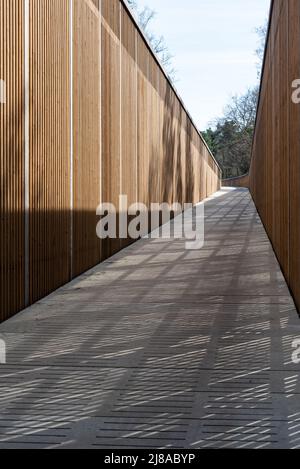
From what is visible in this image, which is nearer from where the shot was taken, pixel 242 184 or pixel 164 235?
pixel 164 235

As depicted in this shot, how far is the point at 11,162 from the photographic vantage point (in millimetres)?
6680

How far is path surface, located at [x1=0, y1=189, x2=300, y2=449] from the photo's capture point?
368 centimetres

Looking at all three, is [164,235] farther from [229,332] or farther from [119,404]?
[119,404]

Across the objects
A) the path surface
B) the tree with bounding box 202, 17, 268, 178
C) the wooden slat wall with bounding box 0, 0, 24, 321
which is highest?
the tree with bounding box 202, 17, 268, 178

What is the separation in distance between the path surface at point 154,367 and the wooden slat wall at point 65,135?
24.1 inches

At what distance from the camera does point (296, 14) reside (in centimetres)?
694

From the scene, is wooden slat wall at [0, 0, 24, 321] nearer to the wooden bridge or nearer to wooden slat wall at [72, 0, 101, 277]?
the wooden bridge

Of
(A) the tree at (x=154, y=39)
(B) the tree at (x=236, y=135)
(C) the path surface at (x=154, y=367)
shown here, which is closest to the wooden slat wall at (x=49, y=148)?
(C) the path surface at (x=154, y=367)

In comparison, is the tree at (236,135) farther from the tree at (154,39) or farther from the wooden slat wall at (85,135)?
the wooden slat wall at (85,135)

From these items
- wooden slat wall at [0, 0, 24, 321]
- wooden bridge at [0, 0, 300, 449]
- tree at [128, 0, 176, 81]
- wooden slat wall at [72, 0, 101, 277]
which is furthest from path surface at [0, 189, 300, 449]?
tree at [128, 0, 176, 81]

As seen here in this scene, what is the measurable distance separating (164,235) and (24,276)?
378 inches

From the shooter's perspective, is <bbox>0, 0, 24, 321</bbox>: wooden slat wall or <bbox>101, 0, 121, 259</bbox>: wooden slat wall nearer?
<bbox>0, 0, 24, 321</bbox>: wooden slat wall

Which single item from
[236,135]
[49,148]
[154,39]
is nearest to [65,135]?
[49,148]

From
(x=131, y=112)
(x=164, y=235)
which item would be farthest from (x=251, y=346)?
(x=164, y=235)
